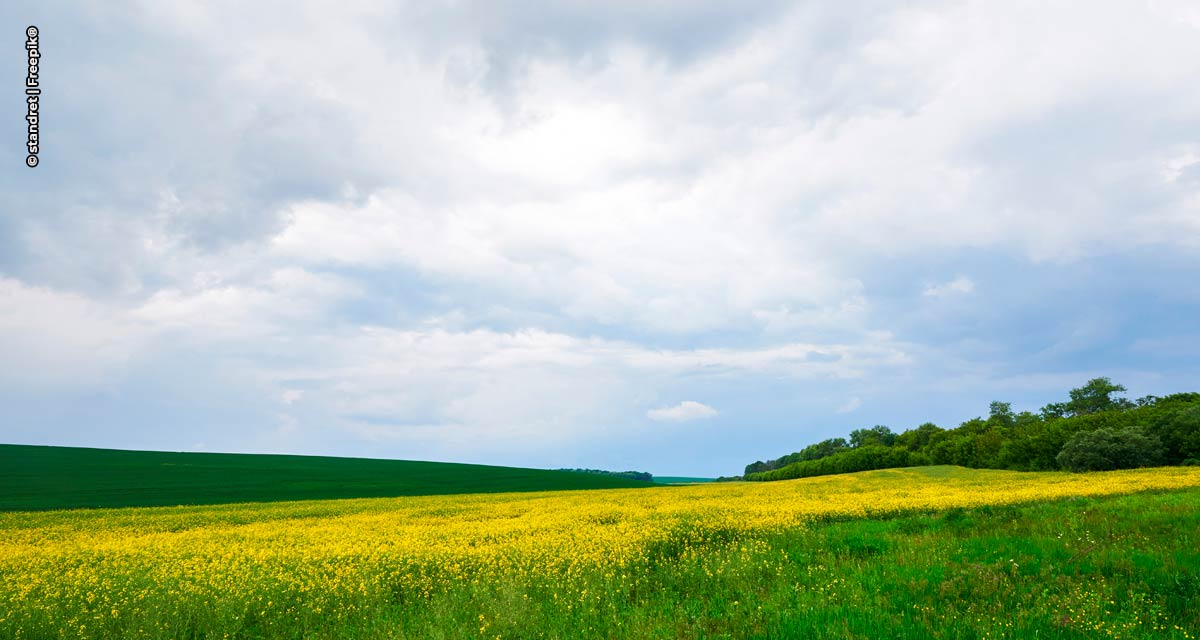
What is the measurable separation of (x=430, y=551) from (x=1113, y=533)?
14.9m

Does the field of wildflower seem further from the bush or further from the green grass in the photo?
the bush

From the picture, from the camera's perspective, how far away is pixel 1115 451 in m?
46.7

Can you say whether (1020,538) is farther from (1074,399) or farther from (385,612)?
(1074,399)

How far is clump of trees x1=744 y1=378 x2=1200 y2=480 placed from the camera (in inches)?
1833

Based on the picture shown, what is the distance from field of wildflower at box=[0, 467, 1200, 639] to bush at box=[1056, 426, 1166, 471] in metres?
39.8

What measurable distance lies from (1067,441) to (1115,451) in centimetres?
628

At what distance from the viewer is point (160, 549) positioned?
15.2 m

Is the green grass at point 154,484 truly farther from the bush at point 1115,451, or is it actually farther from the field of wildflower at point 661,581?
the bush at point 1115,451

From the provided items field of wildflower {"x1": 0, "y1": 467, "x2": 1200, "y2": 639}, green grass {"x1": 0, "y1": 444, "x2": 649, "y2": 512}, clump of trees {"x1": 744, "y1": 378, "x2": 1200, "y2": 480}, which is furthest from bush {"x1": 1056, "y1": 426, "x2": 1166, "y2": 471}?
green grass {"x1": 0, "y1": 444, "x2": 649, "y2": 512}

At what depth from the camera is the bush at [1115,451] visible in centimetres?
4612

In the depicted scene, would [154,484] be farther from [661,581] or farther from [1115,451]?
[1115,451]

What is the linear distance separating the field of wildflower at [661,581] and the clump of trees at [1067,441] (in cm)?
4075

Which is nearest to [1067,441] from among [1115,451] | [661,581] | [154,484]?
[1115,451]

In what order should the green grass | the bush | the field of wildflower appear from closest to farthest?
1. the field of wildflower
2. the green grass
3. the bush
